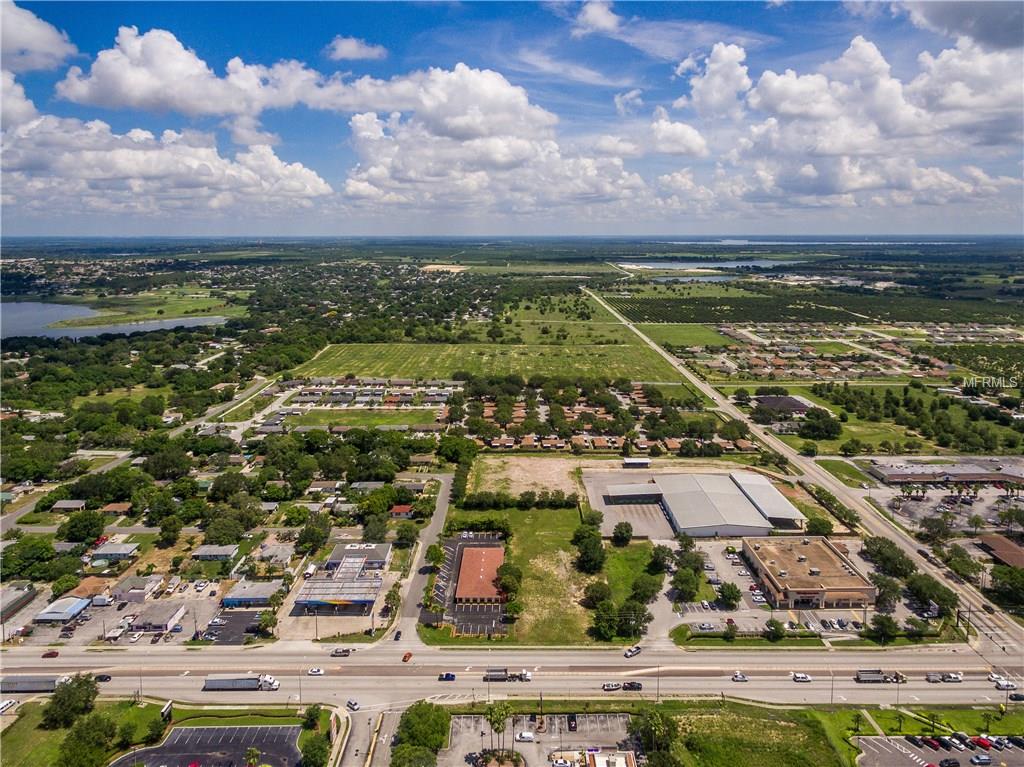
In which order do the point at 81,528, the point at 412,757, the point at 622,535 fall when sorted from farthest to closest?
the point at 622,535 → the point at 81,528 → the point at 412,757

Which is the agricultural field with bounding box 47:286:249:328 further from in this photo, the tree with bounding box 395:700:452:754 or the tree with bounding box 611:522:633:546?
the tree with bounding box 395:700:452:754

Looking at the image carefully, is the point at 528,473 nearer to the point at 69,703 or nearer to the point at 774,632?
the point at 774,632

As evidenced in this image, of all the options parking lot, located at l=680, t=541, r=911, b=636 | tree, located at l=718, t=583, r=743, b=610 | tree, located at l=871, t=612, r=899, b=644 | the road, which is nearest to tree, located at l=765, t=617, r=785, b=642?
parking lot, located at l=680, t=541, r=911, b=636

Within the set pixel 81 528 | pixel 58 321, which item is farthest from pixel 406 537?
pixel 58 321

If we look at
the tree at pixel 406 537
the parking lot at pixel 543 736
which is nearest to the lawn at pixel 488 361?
the tree at pixel 406 537

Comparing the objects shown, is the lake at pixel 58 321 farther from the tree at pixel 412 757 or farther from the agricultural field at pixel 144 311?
the tree at pixel 412 757

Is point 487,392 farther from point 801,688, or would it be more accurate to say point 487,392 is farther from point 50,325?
point 50,325

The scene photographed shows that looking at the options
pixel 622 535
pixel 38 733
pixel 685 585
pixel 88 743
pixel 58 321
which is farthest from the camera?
pixel 58 321

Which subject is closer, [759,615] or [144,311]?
[759,615]
